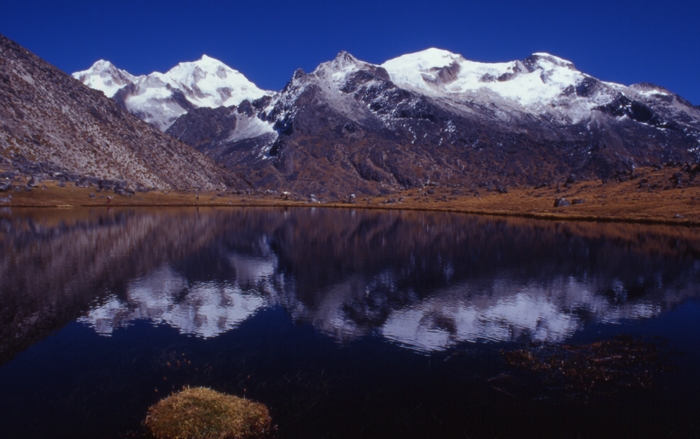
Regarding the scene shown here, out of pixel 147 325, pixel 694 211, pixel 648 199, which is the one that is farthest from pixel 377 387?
pixel 648 199

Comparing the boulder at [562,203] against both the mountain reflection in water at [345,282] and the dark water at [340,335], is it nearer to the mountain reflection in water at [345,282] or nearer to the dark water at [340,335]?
the mountain reflection in water at [345,282]

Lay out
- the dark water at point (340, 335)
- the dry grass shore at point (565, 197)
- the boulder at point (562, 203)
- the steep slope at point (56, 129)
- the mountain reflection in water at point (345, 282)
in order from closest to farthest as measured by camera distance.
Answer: the dark water at point (340, 335), the mountain reflection in water at point (345, 282), the dry grass shore at point (565, 197), the boulder at point (562, 203), the steep slope at point (56, 129)

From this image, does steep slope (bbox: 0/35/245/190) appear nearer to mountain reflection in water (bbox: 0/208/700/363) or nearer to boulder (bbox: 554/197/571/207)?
mountain reflection in water (bbox: 0/208/700/363)

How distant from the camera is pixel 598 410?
1692 cm

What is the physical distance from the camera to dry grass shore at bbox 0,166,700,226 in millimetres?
108062

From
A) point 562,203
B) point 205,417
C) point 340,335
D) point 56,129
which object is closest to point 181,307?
point 340,335

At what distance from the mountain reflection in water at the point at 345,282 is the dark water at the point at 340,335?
0.74ft

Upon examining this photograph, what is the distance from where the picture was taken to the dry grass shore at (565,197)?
108 metres

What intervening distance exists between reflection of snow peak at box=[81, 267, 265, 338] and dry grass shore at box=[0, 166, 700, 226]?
337ft

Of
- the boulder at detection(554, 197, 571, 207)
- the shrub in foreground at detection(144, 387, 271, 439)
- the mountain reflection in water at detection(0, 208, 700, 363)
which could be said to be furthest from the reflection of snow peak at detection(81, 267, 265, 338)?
the boulder at detection(554, 197, 571, 207)

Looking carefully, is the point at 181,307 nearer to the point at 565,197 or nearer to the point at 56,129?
the point at 565,197

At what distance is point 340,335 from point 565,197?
14314 centimetres

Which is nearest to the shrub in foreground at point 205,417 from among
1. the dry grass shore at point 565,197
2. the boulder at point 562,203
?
the dry grass shore at point 565,197

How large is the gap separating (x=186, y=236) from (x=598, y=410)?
61.1 meters
